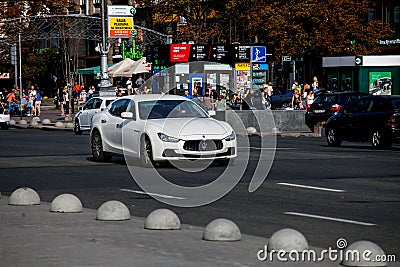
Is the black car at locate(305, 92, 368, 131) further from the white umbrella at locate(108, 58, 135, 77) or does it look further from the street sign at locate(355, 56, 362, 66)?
the white umbrella at locate(108, 58, 135, 77)

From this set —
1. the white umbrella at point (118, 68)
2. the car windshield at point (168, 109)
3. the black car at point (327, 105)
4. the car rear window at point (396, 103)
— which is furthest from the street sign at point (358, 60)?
the car windshield at point (168, 109)

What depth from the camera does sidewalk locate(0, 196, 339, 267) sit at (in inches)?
354

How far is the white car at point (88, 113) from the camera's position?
39062mm

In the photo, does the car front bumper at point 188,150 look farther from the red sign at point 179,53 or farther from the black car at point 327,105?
the red sign at point 179,53

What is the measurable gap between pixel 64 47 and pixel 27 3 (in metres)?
13.1

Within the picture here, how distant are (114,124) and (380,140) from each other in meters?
9.10

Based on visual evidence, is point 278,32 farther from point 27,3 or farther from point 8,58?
point 27,3

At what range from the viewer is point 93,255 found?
935cm

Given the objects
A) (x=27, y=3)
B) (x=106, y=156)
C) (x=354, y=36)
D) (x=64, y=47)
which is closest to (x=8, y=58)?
(x=64, y=47)

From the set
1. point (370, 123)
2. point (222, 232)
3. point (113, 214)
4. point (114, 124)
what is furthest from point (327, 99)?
point (222, 232)
